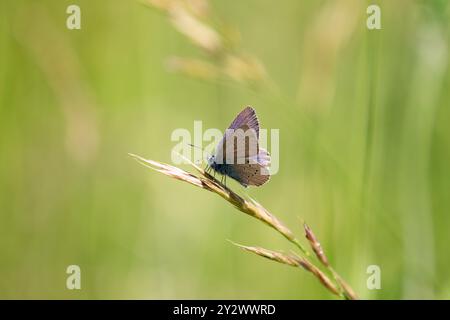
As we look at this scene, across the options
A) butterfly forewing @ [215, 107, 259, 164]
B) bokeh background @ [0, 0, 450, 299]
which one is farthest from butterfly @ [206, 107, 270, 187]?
bokeh background @ [0, 0, 450, 299]

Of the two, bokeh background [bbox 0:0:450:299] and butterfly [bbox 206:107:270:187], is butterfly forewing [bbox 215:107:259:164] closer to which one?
butterfly [bbox 206:107:270:187]

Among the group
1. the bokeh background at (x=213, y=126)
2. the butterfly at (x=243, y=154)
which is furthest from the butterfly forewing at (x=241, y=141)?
the bokeh background at (x=213, y=126)

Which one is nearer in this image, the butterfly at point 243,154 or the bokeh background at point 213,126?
the butterfly at point 243,154

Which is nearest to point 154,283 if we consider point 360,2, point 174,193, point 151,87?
point 174,193

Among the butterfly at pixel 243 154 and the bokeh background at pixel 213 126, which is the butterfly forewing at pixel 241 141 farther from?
the bokeh background at pixel 213 126

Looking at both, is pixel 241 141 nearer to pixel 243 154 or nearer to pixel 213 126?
pixel 243 154
